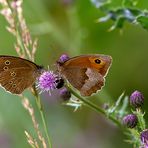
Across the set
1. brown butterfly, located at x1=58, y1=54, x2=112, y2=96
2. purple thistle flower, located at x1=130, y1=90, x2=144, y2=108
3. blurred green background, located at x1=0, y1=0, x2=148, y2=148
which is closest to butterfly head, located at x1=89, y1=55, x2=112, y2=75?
brown butterfly, located at x1=58, y1=54, x2=112, y2=96

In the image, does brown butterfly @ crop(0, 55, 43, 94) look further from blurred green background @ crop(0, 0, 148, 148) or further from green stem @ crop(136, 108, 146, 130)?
blurred green background @ crop(0, 0, 148, 148)

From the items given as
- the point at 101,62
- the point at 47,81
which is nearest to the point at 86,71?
the point at 101,62

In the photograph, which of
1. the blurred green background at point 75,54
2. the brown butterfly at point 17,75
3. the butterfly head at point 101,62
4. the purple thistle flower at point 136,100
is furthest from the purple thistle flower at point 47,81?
the blurred green background at point 75,54

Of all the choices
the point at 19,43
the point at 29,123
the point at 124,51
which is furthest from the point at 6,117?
the point at 19,43

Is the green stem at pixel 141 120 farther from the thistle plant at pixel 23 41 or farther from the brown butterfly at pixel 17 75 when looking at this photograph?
the brown butterfly at pixel 17 75

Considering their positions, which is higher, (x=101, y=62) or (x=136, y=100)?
(x=101, y=62)

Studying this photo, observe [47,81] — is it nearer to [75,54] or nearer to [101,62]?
[101,62]
